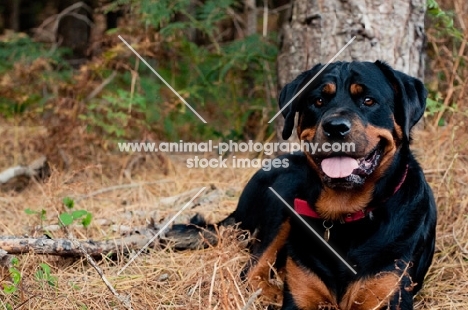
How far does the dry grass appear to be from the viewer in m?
3.07

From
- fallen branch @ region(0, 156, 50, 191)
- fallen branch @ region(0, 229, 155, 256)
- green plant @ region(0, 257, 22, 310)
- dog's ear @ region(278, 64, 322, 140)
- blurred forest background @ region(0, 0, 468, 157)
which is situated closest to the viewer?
green plant @ region(0, 257, 22, 310)

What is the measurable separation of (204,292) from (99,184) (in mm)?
2583

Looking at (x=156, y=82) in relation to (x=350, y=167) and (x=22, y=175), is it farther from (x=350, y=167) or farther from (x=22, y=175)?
(x=350, y=167)

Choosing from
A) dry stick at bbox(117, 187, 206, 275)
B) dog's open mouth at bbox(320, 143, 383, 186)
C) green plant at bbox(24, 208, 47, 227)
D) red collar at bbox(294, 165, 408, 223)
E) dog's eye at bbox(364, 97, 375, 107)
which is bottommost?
dry stick at bbox(117, 187, 206, 275)

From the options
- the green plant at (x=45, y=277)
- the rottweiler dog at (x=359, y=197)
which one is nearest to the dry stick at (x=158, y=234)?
the green plant at (x=45, y=277)

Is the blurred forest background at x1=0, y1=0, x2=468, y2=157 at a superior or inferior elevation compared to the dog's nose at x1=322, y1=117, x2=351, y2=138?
inferior

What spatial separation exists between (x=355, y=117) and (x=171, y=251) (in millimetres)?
1459

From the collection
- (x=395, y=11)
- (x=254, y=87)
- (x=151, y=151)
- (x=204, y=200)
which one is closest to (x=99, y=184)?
(x=151, y=151)

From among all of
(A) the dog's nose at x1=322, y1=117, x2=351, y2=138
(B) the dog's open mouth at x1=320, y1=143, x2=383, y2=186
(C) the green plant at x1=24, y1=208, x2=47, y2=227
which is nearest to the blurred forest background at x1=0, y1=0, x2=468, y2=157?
(C) the green plant at x1=24, y1=208, x2=47, y2=227

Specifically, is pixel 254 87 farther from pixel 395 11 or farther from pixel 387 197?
pixel 387 197

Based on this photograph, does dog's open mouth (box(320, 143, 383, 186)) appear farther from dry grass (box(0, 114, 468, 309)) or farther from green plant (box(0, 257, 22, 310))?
green plant (box(0, 257, 22, 310))

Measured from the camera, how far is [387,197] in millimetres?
3254

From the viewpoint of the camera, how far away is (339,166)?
3148mm

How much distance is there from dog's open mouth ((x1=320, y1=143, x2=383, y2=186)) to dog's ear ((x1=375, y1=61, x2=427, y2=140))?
0.18 meters
